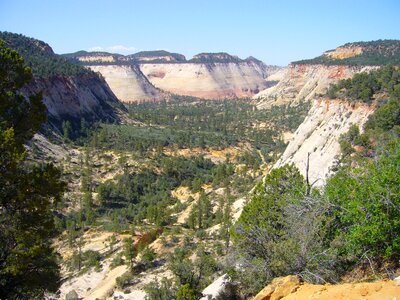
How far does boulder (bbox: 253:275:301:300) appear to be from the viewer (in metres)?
11.2

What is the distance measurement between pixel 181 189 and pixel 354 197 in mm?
47288

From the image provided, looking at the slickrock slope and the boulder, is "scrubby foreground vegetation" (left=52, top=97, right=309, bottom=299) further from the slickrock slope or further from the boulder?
the slickrock slope

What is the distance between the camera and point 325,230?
1526cm

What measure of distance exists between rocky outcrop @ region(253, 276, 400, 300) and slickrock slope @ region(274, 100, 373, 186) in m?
23.5

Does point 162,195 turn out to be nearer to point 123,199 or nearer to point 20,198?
point 123,199

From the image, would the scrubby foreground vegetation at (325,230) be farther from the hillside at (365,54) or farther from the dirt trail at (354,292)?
the hillside at (365,54)

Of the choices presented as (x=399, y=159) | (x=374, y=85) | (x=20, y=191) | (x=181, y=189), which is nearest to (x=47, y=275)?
(x=20, y=191)

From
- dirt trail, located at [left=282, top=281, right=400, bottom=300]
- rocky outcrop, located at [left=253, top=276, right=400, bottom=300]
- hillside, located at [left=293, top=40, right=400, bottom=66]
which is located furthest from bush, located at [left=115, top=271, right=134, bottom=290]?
hillside, located at [left=293, top=40, right=400, bottom=66]

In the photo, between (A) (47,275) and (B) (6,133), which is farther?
(A) (47,275)

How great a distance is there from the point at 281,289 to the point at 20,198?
849cm

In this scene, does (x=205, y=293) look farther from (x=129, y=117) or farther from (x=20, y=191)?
(x=129, y=117)

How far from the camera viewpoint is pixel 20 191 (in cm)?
1191

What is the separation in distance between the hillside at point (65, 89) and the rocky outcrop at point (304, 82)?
205 ft

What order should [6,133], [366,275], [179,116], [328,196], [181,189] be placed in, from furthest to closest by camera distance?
[179,116]
[181,189]
[328,196]
[366,275]
[6,133]
